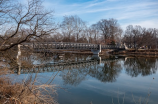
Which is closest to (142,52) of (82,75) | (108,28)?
(108,28)

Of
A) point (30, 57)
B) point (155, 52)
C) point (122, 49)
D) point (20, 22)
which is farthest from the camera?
point (122, 49)

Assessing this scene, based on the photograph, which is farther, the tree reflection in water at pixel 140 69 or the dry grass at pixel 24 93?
the tree reflection in water at pixel 140 69

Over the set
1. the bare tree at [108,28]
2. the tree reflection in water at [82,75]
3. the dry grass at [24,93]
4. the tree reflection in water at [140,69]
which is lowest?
the tree reflection in water at [140,69]

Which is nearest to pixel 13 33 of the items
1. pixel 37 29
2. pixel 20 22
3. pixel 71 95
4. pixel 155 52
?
pixel 20 22

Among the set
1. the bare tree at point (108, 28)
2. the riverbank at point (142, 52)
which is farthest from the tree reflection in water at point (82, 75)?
the bare tree at point (108, 28)

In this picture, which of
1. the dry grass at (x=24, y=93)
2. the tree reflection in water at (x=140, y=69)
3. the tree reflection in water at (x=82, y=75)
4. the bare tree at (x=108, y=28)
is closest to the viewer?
the dry grass at (x=24, y=93)

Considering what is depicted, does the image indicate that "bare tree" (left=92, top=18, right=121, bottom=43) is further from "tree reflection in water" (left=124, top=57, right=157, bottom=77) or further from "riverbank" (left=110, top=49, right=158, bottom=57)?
"tree reflection in water" (left=124, top=57, right=157, bottom=77)

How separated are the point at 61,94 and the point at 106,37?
2353 inches

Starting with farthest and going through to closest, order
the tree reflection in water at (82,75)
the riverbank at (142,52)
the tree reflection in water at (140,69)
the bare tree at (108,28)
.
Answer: the bare tree at (108,28) < the riverbank at (142,52) < the tree reflection in water at (140,69) < the tree reflection in water at (82,75)

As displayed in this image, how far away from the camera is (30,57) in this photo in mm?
13625

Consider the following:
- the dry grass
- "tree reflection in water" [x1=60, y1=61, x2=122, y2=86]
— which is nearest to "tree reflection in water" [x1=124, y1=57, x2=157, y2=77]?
"tree reflection in water" [x1=60, y1=61, x2=122, y2=86]

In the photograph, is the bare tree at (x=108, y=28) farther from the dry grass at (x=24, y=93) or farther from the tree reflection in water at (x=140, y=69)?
the dry grass at (x=24, y=93)

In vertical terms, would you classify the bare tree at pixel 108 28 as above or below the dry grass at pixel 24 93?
above

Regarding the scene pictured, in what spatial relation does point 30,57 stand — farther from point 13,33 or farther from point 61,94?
point 61,94
